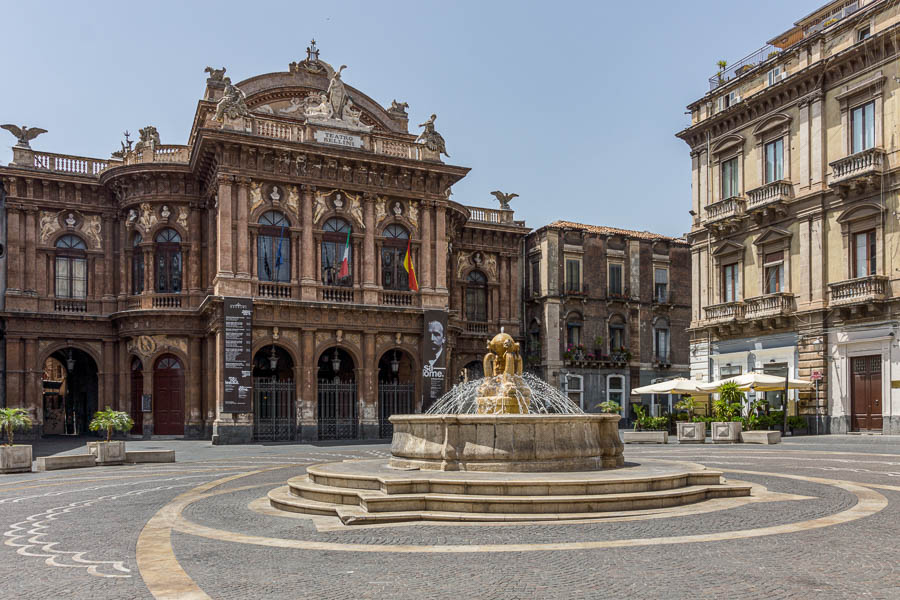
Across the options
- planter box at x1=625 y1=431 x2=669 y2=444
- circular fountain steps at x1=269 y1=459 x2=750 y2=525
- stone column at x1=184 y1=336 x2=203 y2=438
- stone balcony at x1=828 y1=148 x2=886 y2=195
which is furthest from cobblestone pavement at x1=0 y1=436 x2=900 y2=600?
stone column at x1=184 y1=336 x2=203 y2=438

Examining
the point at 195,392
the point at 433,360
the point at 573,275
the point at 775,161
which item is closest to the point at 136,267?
the point at 195,392

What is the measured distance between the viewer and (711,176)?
117ft

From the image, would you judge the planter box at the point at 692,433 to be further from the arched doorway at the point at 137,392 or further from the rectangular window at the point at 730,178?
the arched doorway at the point at 137,392

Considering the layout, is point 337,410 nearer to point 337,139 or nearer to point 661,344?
point 337,139

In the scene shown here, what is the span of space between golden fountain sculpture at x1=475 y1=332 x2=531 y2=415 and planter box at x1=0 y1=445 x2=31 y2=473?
1146cm

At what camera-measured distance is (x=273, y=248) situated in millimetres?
32875

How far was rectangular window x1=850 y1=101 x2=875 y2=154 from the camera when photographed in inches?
1113

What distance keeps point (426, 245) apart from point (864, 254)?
655 inches

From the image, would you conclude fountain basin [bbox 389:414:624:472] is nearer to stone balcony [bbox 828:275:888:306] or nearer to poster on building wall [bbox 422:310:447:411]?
stone balcony [bbox 828:275:888:306]

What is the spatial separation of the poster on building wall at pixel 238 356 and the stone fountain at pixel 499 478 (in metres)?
17.2

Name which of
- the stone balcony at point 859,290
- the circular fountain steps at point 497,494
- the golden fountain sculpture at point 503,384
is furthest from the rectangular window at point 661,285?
the circular fountain steps at point 497,494

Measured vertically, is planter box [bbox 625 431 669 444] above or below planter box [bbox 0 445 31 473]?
below

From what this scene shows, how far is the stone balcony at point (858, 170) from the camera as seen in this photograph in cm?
2744

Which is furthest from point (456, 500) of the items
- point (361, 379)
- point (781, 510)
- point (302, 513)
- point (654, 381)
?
point (654, 381)
